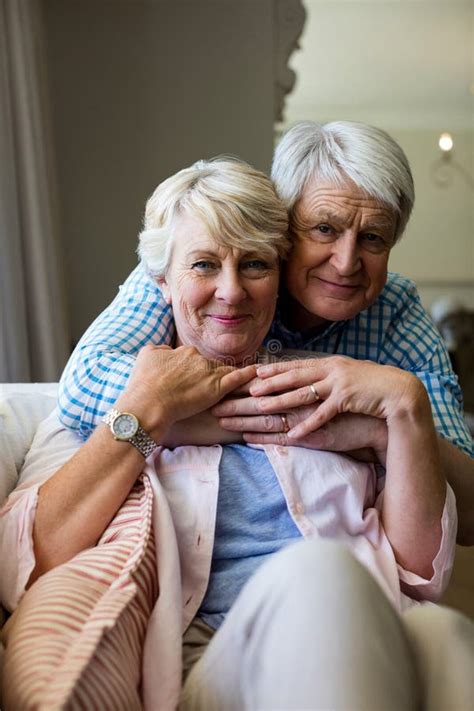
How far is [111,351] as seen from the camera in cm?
158

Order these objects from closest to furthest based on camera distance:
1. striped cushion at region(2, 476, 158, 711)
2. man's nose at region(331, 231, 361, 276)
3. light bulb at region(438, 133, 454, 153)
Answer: striped cushion at region(2, 476, 158, 711) < man's nose at region(331, 231, 361, 276) < light bulb at region(438, 133, 454, 153)

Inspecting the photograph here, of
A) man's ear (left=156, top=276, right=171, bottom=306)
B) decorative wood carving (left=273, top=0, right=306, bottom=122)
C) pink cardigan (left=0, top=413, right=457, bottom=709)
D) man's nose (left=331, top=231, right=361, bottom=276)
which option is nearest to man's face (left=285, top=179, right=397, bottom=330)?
man's nose (left=331, top=231, right=361, bottom=276)

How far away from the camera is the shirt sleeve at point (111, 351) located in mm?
1511

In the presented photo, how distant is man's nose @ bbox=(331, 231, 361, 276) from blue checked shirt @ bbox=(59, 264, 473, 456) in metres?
0.20

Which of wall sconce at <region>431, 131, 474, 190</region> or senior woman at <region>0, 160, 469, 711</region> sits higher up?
senior woman at <region>0, 160, 469, 711</region>

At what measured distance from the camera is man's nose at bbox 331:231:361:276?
5.37 ft

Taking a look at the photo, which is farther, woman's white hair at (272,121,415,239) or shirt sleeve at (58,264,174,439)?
woman's white hair at (272,121,415,239)

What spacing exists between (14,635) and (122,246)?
3.89m

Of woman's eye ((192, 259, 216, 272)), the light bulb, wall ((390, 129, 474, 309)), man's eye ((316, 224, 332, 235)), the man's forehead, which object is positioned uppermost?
the man's forehead

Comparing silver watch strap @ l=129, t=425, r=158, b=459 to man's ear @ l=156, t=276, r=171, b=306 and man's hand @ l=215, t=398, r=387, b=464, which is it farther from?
man's ear @ l=156, t=276, r=171, b=306

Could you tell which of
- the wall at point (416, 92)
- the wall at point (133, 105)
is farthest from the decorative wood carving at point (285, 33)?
the wall at point (416, 92)

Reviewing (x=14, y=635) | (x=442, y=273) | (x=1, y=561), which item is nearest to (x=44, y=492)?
(x=1, y=561)

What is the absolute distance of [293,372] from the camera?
142cm

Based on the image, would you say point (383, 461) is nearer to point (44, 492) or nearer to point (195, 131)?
point (44, 492)
